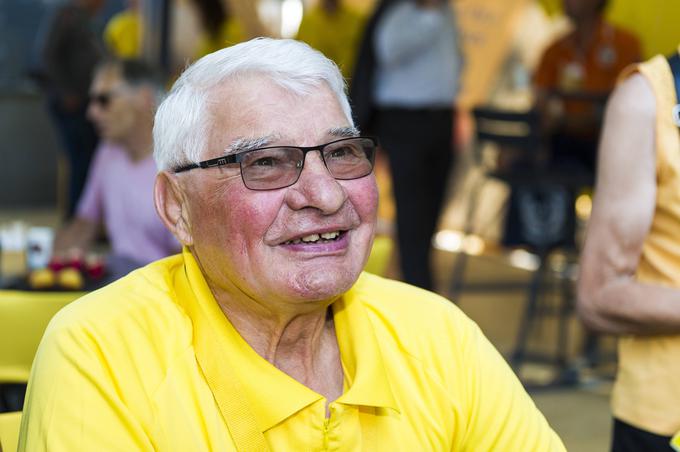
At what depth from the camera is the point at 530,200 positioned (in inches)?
227

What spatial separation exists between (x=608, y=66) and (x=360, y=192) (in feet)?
14.3

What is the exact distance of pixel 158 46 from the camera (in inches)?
310

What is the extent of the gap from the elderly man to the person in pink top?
2.21 meters

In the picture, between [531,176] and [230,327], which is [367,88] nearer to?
[531,176]

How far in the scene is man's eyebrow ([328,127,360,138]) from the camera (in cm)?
167

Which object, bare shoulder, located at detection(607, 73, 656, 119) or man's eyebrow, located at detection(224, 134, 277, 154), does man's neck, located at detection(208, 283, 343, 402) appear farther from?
bare shoulder, located at detection(607, 73, 656, 119)

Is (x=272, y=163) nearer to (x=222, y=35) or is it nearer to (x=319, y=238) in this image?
(x=319, y=238)

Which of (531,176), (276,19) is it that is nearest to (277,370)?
(531,176)

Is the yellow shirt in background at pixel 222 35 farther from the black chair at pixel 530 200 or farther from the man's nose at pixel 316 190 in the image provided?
the man's nose at pixel 316 190

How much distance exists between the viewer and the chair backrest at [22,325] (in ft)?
8.42

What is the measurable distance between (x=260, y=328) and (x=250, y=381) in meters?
0.12

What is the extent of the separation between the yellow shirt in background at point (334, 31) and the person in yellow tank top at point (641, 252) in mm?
5379

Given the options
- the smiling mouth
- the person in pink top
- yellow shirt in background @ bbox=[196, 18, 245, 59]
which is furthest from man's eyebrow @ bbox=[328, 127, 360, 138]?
yellow shirt in background @ bbox=[196, 18, 245, 59]

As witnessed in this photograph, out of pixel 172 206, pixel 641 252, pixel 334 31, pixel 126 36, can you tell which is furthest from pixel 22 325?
pixel 126 36
